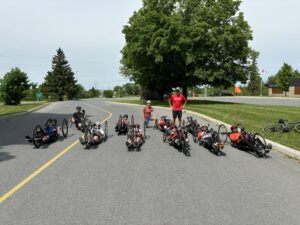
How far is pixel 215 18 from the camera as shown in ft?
142

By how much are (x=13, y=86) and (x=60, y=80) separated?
3462cm

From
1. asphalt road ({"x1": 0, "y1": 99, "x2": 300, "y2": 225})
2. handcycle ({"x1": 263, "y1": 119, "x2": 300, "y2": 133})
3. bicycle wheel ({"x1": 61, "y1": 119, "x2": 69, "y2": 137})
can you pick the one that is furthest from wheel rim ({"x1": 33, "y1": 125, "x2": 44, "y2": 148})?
handcycle ({"x1": 263, "y1": 119, "x2": 300, "y2": 133})

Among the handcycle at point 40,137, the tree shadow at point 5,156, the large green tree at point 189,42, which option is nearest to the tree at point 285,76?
the large green tree at point 189,42

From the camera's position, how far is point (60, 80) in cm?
9612

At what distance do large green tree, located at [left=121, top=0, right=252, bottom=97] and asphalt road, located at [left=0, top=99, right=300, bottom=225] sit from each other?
97.0 ft

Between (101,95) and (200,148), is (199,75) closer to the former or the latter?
(200,148)

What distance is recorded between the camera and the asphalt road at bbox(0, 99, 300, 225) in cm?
558

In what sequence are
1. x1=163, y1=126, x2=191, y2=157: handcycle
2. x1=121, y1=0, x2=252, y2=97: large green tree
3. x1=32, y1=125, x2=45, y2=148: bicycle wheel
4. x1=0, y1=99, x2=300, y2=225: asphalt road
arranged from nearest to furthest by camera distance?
x1=0, y1=99, x2=300, y2=225: asphalt road
x1=163, y1=126, x2=191, y2=157: handcycle
x1=32, y1=125, x2=45, y2=148: bicycle wheel
x1=121, y1=0, x2=252, y2=97: large green tree

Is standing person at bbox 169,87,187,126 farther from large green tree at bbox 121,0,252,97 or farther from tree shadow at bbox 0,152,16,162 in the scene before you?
large green tree at bbox 121,0,252,97

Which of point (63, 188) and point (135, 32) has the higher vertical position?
point (135, 32)

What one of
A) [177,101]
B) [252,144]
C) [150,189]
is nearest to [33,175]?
[150,189]

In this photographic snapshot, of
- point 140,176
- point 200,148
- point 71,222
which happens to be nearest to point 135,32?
point 200,148

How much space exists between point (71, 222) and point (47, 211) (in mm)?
685

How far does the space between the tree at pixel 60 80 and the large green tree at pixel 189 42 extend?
175 feet
